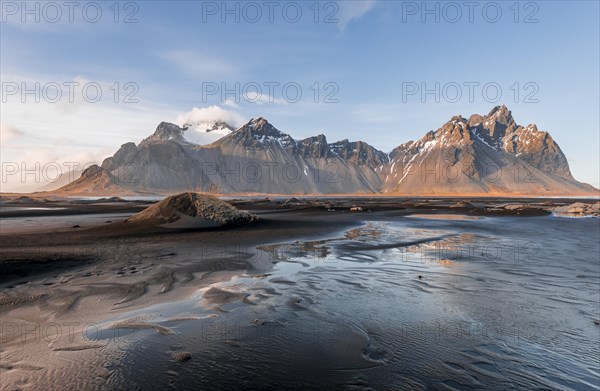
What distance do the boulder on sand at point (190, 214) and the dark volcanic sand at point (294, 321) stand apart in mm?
9090

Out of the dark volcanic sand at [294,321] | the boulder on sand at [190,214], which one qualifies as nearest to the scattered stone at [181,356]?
the dark volcanic sand at [294,321]

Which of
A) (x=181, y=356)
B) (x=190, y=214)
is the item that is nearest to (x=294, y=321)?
(x=181, y=356)

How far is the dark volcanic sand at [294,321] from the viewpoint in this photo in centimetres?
464

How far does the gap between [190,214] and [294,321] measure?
18.8m

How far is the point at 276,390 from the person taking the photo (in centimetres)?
423

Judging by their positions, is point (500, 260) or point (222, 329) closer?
point (222, 329)

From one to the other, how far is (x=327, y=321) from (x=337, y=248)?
9800mm

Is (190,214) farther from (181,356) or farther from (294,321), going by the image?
(181,356)

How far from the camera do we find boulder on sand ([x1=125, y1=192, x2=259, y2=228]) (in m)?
23.2

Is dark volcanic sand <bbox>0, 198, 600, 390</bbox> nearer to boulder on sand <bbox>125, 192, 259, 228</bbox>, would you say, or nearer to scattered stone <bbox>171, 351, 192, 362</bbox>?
scattered stone <bbox>171, 351, 192, 362</bbox>

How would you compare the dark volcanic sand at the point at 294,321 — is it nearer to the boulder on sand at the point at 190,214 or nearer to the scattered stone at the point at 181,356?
the scattered stone at the point at 181,356

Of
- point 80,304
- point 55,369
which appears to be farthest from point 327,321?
point 80,304

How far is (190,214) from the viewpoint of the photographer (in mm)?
23781

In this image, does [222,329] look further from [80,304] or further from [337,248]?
[337,248]
